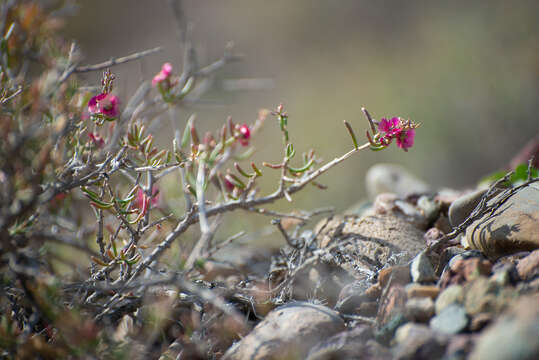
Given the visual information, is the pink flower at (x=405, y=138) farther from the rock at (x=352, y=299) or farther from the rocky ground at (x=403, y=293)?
the rock at (x=352, y=299)

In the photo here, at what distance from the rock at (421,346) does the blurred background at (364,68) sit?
3.33m

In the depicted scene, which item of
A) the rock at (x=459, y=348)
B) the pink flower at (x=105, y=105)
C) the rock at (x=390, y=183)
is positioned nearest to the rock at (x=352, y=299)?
the rock at (x=459, y=348)

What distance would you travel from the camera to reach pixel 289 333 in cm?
133

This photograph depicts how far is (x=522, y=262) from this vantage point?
1.34 meters

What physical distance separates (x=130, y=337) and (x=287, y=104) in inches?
201

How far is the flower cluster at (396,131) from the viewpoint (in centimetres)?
162

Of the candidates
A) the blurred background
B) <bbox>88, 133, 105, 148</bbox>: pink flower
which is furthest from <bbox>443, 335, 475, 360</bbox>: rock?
the blurred background

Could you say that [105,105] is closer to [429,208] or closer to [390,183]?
[429,208]

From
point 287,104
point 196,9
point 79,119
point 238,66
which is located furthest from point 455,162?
point 196,9

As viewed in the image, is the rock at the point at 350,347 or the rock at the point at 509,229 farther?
the rock at the point at 509,229

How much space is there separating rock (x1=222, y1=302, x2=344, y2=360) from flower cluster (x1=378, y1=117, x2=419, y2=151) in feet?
2.17

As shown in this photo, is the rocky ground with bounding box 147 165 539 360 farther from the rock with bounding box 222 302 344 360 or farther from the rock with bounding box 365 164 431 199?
the rock with bounding box 365 164 431 199

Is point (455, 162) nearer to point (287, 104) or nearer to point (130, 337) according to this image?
point (287, 104)

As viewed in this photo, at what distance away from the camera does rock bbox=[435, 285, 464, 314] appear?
1.23 meters
